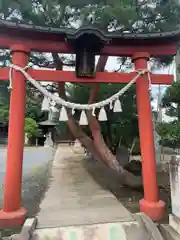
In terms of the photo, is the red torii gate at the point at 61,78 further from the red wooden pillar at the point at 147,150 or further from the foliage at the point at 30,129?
the foliage at the point at 30,129

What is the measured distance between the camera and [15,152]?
392cm

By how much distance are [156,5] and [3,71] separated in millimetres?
4376

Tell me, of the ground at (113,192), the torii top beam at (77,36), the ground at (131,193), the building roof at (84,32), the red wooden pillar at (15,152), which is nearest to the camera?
the red wooden pillar at (15,152)

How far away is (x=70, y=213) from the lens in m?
4.27

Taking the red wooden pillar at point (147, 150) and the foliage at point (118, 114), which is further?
the foliage at point (118, 114)

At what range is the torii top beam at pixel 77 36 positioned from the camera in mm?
4008

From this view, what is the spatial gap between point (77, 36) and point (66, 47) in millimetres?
524

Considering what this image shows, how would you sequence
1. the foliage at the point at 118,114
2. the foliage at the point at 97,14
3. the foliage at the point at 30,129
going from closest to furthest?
the foliage at the point at 97,14
the foliage at the point at 118,114
the foliage at the point at 30,129

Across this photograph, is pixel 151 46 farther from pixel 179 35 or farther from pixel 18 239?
pixel 18 239

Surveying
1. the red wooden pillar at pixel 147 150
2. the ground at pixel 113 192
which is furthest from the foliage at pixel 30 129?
the red wooden pillar at pixel 147 150

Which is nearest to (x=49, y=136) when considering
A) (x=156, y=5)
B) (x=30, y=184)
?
(x=30, y=184)

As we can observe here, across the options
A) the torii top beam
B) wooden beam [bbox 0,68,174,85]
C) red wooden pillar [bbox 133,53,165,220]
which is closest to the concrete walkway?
red wooden pillar [bbox 133,53,165,220]

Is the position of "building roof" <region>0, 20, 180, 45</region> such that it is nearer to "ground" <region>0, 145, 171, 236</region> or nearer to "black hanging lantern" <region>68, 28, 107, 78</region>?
"black hanging lantern" <region>68, 28, 107, 78</region>

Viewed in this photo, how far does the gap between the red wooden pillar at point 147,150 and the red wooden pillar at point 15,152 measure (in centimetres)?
219
